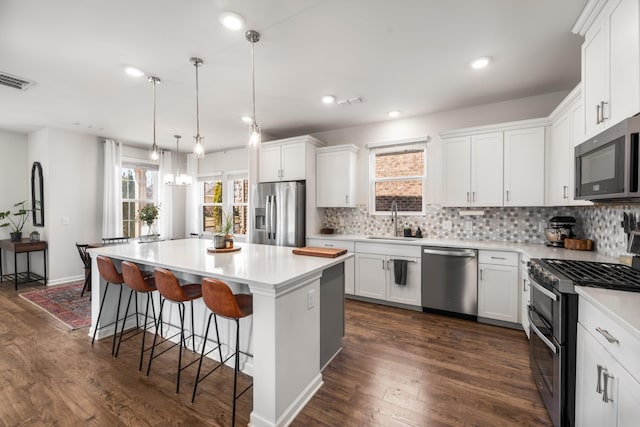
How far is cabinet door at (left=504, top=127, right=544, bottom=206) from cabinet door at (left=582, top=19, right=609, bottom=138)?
1242 mm

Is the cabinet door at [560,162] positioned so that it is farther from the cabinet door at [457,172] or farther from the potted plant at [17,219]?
the potted plant at [17,219]

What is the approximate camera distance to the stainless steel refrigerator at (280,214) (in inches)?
173

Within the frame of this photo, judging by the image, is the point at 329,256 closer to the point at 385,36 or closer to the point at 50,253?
the point at 385,36

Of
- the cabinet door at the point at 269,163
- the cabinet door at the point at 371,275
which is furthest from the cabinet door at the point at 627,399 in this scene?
the cabinet door at the point at 269,163

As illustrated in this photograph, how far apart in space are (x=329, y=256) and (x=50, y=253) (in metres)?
5.40

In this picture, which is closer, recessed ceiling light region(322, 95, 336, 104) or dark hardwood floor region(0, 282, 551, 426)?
dark hardwood floor region(0, 282, 551, 426)

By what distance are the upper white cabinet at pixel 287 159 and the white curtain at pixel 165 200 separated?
2919mm

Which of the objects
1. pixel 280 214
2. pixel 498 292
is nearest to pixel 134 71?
pixel 280 214

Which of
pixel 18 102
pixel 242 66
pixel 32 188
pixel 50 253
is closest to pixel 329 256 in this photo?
pixel 242 66

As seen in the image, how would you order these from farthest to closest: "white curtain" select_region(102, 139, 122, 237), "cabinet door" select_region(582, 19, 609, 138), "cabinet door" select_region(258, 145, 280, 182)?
1. "white curtain" select_region(102, 139, 122, 237)
2. "cabinet door" select_region(258, 145, 280, 182)
3. "cabinet door" select_region(582, 19, 609, 138)

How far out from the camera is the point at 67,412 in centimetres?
189

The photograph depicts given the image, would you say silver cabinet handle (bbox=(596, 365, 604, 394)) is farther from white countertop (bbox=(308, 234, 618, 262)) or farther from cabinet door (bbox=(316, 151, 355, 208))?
cabinet door (bbox=(316, 151, 355, 208))

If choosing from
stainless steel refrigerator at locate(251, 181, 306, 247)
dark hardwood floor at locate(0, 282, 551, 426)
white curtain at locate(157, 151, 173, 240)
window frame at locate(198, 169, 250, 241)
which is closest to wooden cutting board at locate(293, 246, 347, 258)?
dark hardwood floor at locate(0, 282, 551, 426)

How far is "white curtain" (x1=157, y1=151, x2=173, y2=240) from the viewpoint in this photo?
6.46m
